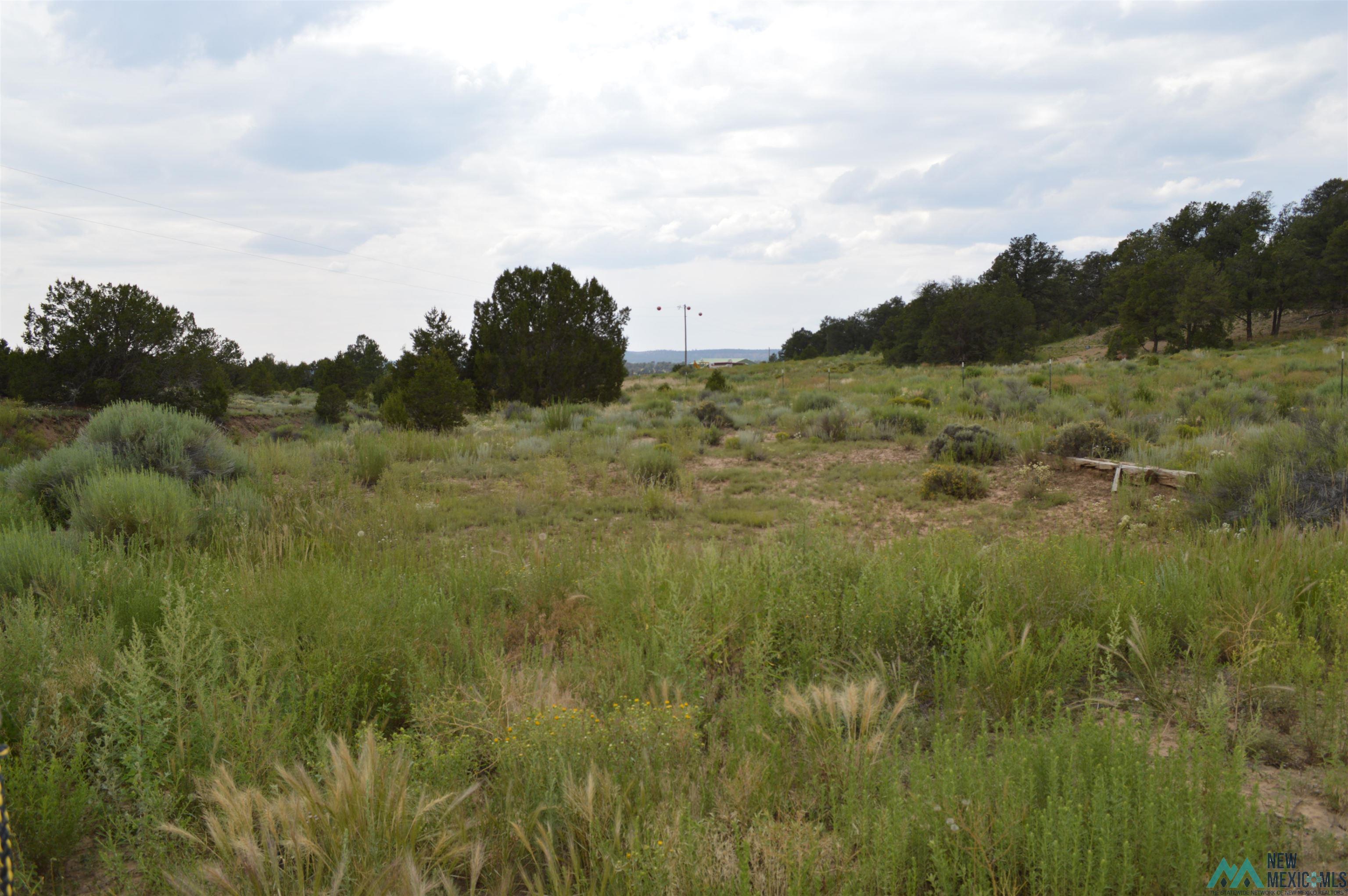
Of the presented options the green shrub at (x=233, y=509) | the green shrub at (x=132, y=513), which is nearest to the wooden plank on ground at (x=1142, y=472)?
the green shrub at (x=233, y=509)

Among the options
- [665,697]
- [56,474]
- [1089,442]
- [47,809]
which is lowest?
[47,809]

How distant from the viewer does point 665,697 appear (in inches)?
117

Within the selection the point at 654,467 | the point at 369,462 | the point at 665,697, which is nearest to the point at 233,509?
the point at 369,462

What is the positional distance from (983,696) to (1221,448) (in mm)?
8354

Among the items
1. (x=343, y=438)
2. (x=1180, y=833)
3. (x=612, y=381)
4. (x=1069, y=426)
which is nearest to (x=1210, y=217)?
(x=612, y=381)

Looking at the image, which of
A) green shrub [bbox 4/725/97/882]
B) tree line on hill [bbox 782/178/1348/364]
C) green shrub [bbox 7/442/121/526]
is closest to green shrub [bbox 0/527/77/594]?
green shrub [bbox 4/725/97/882]

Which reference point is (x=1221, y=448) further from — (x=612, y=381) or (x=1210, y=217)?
(x=1210, y=217)

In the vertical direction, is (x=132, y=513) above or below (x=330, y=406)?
below

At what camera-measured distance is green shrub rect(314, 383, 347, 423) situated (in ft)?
76.1

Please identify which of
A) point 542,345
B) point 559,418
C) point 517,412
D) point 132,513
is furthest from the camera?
point 542,345

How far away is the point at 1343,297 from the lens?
164ft

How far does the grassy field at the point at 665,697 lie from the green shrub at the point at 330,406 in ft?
52.0

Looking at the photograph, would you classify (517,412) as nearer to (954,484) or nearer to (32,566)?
(954,484)

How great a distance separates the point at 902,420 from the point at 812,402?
4.17 m
